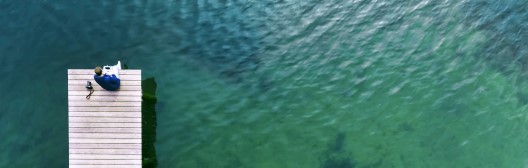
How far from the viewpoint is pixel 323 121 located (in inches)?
608

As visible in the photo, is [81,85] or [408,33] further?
[408,33]

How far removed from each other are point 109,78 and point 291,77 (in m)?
5.16

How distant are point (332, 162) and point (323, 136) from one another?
2.43ft

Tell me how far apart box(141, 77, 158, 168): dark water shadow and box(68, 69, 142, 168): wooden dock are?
939 mm

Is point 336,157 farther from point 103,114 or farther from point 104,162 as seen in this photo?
point 103,114

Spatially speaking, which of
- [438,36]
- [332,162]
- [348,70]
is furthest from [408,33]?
[332,162]

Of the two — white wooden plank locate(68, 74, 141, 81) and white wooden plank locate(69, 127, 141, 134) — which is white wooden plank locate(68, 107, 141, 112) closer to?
white wooden plank locate(69, 127, 141, 134)

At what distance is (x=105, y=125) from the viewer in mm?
13945

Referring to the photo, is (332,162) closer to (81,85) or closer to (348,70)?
(348,70)

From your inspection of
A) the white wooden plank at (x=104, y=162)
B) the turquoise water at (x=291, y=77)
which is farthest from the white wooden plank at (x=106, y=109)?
the turquoise water at (x=291, y=77)

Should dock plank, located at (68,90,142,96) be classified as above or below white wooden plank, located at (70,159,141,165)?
above

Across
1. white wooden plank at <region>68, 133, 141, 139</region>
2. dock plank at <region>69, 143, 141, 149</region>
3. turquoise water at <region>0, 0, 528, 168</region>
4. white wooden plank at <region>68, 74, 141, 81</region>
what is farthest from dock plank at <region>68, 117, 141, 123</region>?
turquoise water at <region>0, 0, 528, 168</region>

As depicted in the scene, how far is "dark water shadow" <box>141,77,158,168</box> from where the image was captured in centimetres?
1486

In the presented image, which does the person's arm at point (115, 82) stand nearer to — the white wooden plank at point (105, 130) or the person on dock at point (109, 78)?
the person on dock at point (109, 78)
